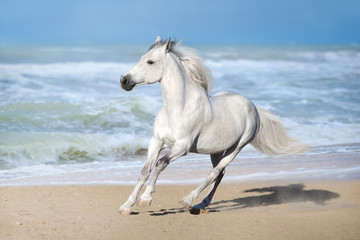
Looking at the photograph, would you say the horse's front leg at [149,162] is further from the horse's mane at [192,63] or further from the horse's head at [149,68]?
Result: the horse's mane at [192,63]

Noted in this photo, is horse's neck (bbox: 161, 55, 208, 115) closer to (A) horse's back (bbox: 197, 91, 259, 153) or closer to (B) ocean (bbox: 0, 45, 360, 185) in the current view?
(A) horse's back (bbox: 197, 91, 259, 153)

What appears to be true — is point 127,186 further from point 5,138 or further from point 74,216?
point 5,138

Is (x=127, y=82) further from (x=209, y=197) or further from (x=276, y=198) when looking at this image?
(x=276, y=198)

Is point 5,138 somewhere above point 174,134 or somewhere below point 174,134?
below

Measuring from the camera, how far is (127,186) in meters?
7.13

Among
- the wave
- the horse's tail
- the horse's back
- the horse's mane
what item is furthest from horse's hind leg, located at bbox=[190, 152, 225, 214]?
the wave

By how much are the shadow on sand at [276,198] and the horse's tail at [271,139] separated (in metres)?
0.54

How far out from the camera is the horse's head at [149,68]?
5148mm

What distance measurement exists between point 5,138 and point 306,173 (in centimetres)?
524

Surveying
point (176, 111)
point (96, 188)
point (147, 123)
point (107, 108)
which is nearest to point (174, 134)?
point (176, 111)

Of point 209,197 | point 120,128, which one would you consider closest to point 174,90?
point 209,197

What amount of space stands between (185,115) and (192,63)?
0.54 metres

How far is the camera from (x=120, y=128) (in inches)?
463

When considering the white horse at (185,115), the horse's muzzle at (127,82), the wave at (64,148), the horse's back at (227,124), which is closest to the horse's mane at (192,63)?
the white horse at (185,115)
